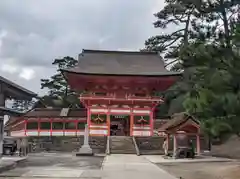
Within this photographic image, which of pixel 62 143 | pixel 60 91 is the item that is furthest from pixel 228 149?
pixel 60 91

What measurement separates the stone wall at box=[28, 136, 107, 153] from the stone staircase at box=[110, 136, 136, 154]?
35.9 inches

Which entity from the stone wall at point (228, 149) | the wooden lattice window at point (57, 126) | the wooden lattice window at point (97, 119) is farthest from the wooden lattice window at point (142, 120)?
the wooden lattice window at point (57, 126)

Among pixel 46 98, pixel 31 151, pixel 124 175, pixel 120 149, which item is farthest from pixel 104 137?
pixel 46 98

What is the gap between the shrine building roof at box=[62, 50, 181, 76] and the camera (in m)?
35.4

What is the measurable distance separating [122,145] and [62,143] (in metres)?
5.73

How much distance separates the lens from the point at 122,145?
3092cm

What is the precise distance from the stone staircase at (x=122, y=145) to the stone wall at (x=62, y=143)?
2.99 ft

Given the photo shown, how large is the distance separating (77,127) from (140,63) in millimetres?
9092

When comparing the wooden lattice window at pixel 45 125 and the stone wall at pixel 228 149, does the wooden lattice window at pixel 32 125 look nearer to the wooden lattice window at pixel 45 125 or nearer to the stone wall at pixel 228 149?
the wooden lattice window at pixel 45 125

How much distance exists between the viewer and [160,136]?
33.6 m

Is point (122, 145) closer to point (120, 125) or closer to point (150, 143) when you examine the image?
point (150, 143)

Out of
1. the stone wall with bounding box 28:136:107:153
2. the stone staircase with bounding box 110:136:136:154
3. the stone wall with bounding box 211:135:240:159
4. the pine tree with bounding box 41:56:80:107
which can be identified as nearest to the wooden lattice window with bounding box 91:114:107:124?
the stone wall with bounding box 28:136:107:153

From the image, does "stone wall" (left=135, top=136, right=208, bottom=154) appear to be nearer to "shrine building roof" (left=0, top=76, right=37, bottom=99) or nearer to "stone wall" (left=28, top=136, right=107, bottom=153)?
"stone wall" (left=28, top=136, right=107, bottom=153)

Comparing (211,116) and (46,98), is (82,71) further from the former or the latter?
(46,98)
